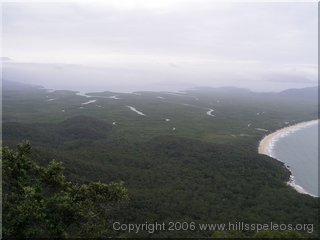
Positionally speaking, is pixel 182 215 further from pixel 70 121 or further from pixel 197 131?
pixel 70 121

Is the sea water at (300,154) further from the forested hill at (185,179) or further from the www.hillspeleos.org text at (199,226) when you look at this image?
the www.hillspeleos.org text at (199,226)

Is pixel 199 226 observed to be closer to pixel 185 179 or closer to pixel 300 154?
pixel 185 179

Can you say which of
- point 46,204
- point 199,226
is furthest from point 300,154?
point 46,204

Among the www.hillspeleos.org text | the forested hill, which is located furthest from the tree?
the www.hillspeleos.org text

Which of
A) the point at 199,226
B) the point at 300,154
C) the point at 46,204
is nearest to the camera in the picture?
the point at 46,204

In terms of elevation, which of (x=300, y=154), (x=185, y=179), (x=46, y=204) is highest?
(x=46, y=204)

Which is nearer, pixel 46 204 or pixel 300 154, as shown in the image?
pixel 46 204
